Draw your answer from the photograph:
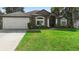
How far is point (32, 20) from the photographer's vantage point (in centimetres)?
1032

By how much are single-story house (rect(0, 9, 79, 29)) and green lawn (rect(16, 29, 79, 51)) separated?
28cm

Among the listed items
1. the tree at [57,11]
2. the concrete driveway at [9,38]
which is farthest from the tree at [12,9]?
the tree at [57,11]

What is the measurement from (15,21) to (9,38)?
2.30ft

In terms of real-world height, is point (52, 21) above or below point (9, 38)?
above

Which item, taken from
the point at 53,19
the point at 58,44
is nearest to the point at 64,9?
the point at 53,19

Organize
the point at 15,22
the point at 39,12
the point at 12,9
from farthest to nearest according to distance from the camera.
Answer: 1. the point at 15,22
2. the point at 39,12
3. the point at 12,9

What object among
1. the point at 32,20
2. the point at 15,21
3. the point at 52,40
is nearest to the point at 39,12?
the point at 32,20

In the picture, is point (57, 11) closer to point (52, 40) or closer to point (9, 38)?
point (52, 40)

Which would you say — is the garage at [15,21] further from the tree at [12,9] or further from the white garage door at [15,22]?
the tree at [12,9]

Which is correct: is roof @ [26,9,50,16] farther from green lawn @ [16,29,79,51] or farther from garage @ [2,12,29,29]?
green lawn @ [16,29,79,51]
